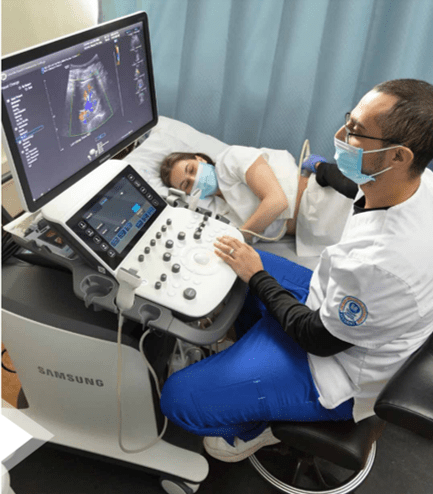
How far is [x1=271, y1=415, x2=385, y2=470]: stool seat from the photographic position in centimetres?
100

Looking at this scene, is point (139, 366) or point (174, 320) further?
point (139, 366)

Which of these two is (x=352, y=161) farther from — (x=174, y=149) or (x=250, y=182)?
(x=174, y=149)

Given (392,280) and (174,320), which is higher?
(392,280)

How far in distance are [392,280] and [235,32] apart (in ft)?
4.68

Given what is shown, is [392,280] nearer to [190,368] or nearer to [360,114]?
[360,114]

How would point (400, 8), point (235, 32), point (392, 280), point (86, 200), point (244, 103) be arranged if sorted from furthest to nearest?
point (244, 103), point (235, 32), point (400, 8), point (86, 200), point (392, 280)

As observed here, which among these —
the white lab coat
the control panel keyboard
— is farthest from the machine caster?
the control panel keyboard

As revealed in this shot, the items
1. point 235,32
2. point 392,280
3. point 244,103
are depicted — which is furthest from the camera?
point 244,103

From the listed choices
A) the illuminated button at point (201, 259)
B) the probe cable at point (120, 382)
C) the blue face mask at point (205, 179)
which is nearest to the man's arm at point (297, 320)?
the illuminated button at point (201, 259)

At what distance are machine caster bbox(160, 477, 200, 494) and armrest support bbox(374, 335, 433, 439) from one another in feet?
2.33

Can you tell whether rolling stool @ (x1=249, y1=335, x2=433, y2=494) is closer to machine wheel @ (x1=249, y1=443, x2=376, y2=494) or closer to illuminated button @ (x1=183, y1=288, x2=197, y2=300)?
machine wheel @ (x1=249, y1=443, x2=376, y2=494)

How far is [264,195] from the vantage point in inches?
68.3

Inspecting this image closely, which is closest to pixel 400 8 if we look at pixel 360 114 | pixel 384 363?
pixel 360 114

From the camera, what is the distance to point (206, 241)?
119 centimetres
